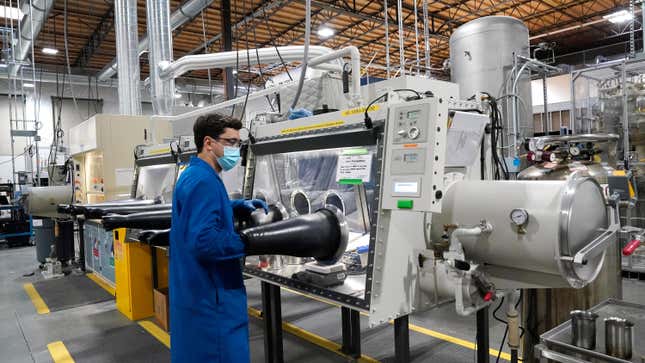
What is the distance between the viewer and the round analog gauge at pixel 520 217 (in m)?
1.55

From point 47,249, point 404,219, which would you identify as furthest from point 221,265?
point 47,249

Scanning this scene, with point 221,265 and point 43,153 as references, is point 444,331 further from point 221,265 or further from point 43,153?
point 43,153

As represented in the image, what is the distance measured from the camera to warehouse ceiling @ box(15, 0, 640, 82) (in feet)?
29.8

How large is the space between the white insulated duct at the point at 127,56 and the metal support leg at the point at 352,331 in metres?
4.18

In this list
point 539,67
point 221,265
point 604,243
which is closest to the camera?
point 604,243

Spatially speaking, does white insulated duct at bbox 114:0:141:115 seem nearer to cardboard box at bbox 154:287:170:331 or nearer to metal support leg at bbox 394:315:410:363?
cardboard box at bbox 154:287:170:331

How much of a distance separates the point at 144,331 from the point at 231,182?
1.71 meters

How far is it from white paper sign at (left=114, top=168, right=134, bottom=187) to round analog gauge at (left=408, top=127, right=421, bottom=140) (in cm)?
448

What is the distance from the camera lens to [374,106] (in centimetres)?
183

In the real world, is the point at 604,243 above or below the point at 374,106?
below

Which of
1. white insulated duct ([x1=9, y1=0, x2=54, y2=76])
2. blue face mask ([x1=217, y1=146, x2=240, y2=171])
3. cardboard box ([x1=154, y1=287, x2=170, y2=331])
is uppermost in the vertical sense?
white insulated duct ([x1=9, y1=0, x2=54, y2=76])

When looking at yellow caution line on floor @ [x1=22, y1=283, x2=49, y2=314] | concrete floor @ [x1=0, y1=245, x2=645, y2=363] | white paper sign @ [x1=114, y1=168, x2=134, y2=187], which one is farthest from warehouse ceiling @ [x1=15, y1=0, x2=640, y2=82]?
concrete floor @ [x1=0, y1=245, x2=645, y2=363]

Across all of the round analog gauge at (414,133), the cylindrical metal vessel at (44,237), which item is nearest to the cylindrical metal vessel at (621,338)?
the round analog gauge at (414,133)

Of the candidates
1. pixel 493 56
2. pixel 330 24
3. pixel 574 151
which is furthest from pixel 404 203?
pixel 330 24
